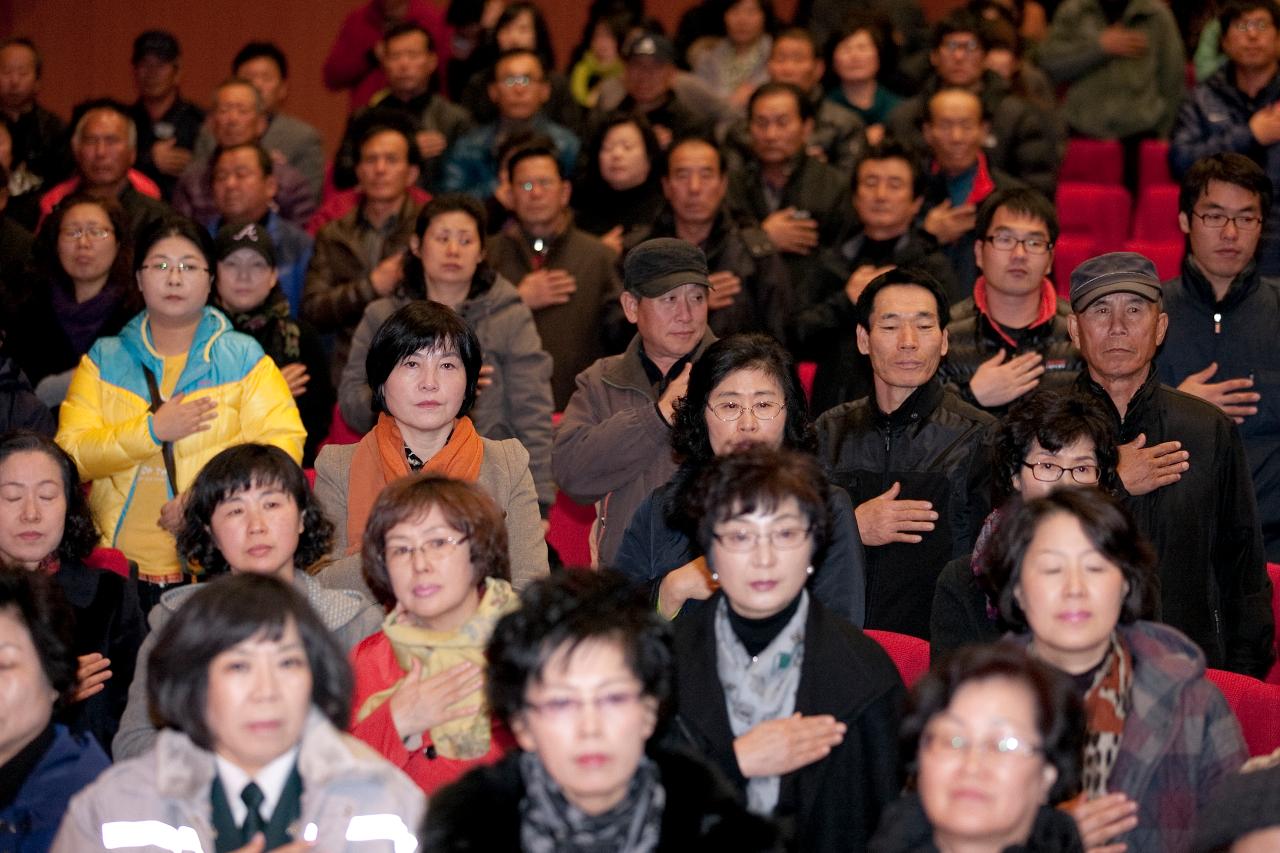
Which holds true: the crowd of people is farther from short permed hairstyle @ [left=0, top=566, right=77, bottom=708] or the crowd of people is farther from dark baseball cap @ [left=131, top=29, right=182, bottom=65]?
dark baseball cap @ [left=131, top=29, right=182, bottom=65]

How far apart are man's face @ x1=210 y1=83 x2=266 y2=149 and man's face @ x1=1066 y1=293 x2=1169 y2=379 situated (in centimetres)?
394

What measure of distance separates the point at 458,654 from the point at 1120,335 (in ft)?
6.26

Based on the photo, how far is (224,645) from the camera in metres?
2.52

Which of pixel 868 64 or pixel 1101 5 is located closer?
pixel 868 64

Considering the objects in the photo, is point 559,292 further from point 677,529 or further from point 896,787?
point 896,787

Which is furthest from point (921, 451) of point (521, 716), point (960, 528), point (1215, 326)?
point (521, 716)

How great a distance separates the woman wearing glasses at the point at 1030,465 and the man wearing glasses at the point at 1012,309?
1.00 m

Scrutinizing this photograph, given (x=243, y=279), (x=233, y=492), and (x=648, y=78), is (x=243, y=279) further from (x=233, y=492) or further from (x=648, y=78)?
(x=648, y=78)

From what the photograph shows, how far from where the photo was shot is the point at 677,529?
345 centimetres

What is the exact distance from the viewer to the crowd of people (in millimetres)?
2504

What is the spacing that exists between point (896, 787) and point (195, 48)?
24.8 ft

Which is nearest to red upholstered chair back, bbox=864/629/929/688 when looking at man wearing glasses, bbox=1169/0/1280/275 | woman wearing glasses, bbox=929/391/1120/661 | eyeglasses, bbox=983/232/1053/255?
woman wearing glasses, bbox=929/391/1120/661

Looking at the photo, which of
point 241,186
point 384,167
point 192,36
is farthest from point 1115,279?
point 192,36

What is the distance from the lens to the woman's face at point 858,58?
722 centimetres
